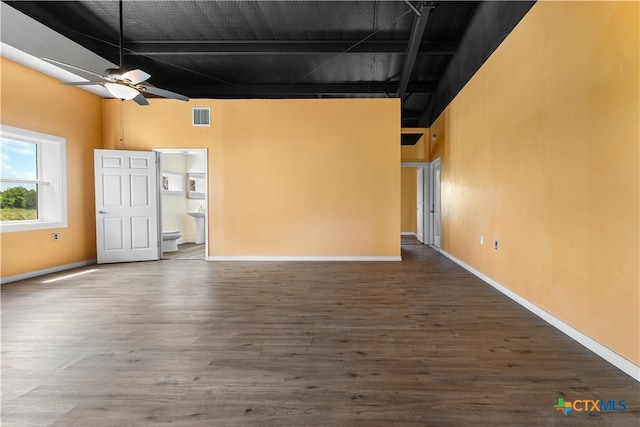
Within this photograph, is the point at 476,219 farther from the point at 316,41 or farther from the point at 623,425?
the point at 316,41

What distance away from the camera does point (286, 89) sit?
23.3ft

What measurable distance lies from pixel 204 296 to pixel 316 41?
15.0 feet

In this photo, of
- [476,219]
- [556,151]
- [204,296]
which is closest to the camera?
[556,151]

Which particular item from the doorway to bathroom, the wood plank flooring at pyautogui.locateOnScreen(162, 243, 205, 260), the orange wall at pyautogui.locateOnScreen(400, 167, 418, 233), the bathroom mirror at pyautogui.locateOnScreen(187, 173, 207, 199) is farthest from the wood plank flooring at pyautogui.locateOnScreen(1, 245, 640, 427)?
the orange wall at pyautogui.locateOnScreen(400, 167, 418, 233)

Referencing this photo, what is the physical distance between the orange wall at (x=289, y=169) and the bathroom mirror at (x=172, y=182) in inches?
71.2

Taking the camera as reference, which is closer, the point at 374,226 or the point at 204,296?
the point at 204,296

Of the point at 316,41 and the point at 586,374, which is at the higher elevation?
the point at 316,41

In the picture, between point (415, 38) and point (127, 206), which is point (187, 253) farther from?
point (415, 38)

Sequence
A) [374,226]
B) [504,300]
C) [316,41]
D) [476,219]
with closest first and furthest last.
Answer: [504,300] → [476,219] → [316,41] → [374,226]

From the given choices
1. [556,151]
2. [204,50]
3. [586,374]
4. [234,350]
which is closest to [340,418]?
[234,350]

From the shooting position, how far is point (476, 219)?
4.33 metres

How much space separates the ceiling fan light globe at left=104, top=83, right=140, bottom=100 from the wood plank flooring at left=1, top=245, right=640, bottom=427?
2492 millimetres

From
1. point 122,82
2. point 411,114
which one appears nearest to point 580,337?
point 122,82

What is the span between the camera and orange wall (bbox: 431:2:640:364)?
185 cm
